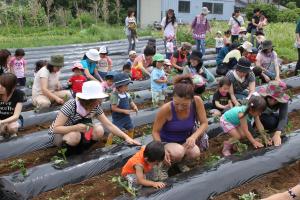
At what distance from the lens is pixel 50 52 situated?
12836mm

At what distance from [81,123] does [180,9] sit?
26.5 m

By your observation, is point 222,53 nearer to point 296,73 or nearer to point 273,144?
point 296,73

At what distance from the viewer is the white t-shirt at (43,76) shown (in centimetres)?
627

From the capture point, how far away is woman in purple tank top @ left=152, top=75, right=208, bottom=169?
407cm

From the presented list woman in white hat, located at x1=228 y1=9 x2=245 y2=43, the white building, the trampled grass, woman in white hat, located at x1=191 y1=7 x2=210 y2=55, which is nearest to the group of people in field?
woman in white hat, located at x1=191 y1=7 x2=210 y2=55

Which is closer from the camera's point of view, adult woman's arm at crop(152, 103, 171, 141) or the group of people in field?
the group of people in field

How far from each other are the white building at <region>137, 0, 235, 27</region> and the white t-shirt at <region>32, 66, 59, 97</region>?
21.6 m

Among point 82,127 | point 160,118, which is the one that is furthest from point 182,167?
point 82,127

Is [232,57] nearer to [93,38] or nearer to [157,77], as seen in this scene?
[157,77]

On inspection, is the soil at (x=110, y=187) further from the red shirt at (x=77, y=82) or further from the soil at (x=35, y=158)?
the red shirt at (x=77, y=82)

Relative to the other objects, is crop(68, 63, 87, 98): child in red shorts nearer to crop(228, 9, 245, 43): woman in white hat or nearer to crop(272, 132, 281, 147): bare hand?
crop(272, 132, 281, 147): bare hand

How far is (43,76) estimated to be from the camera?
6.23 m

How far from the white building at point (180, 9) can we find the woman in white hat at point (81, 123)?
925 inches

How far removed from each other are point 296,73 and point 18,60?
6.11 m
